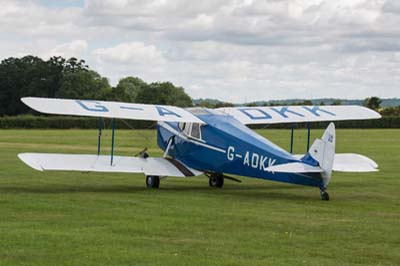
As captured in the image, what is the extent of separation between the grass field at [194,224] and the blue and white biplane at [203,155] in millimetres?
492

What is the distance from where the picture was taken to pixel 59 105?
637 inches

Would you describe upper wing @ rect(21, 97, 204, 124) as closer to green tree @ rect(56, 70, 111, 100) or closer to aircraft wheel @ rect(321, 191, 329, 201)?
aircraft wheel @ rect(321, 191, 329, 201)

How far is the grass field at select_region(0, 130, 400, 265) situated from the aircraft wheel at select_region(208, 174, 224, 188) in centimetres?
32

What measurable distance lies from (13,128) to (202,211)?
5862cm

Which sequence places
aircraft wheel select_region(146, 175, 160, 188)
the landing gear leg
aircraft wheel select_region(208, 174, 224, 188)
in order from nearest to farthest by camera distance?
the landing gear leg < aircraft wheel select_region(146, 175, 160, 188) < aircraft wheel select_region(208, 174, 224, 188)

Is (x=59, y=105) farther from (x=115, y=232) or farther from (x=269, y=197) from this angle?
(x=115, y=232)

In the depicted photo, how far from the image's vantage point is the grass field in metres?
9.20

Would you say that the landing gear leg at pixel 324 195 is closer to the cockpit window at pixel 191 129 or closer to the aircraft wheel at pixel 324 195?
the aircraft wheel at pixel 324 195

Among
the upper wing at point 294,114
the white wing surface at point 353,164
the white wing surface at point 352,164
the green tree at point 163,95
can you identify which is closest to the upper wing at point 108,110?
the upper wing at point 294,114

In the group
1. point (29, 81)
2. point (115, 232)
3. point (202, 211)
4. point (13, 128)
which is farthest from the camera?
point (29, 81)

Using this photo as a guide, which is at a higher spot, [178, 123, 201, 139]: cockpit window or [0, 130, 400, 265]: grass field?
[178, 123, 201, 139]: cockpit window

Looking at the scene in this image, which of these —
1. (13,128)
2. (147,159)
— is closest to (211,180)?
(147,159)

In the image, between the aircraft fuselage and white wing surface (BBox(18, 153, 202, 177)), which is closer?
the aircraft fuselage

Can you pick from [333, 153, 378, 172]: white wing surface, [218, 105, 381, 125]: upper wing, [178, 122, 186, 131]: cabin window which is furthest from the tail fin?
[218, 105, 381, 125]: upper wing
